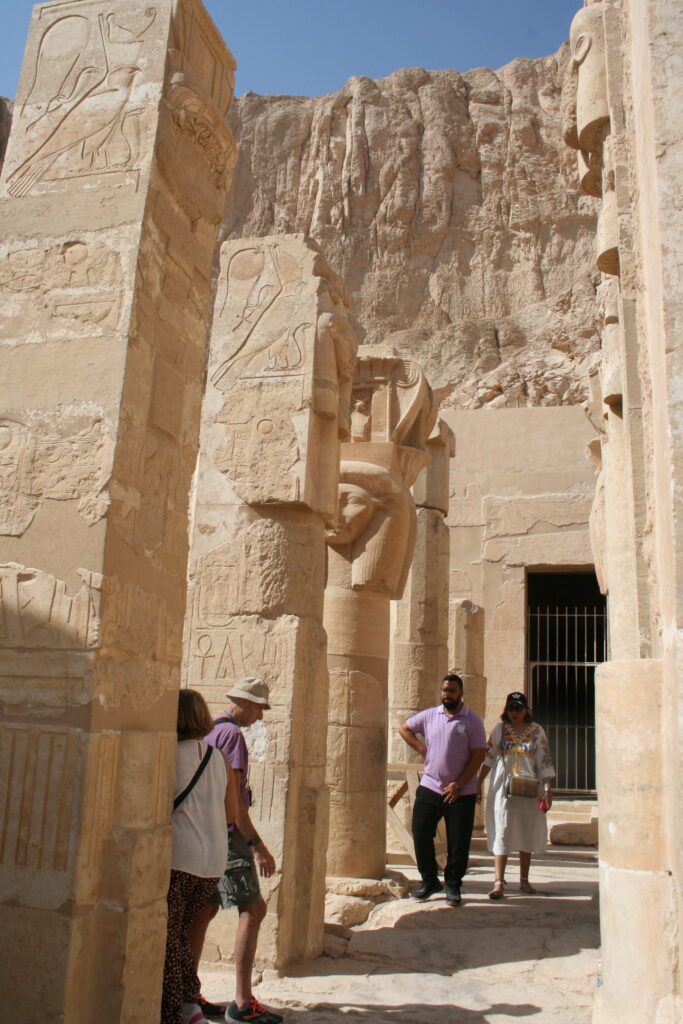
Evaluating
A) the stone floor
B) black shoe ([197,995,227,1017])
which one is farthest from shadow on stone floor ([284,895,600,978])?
black shoe ([197,995,227,1017])

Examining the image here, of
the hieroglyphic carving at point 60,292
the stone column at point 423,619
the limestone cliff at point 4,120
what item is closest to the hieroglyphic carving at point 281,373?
the hieroglyphic carving at point 60,292

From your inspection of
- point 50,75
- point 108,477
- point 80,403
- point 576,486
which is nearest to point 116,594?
point 108,477

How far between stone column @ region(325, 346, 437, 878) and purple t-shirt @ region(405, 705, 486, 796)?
642mm

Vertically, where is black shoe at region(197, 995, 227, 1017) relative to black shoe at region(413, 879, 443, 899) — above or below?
below

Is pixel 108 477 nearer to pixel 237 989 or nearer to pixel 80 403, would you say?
pixel 80 403

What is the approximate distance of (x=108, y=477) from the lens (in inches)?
120

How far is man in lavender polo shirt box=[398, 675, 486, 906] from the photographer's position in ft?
19.7

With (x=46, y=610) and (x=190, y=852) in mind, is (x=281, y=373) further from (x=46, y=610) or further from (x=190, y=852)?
(x=190, y=852)

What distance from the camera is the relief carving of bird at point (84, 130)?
3.42 m

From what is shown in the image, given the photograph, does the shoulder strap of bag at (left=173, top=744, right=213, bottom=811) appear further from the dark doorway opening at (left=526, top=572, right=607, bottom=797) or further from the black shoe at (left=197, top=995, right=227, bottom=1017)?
the dark doorway opening at (left=526, top=572, right=607, bottom=797)

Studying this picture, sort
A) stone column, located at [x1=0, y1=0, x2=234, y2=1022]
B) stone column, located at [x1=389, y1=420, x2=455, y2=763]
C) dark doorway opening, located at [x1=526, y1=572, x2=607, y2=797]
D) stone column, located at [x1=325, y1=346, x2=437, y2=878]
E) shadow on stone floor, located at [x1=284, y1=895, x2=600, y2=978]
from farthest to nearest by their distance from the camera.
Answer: dark doorway opening, located at [x1=526, y1=572, x2=607, y2=797] < stone column, located at [x1=389, y1=420, x2=455, y2=763] < stone column, located at [x1=325, y1=346, x2=437, y2=878] < shadow on stone floor, located at [x1=284, y1=895, x2=600, y2=978] < stone column, located at [x1=0, y1=0, x2=234, y2=1022]

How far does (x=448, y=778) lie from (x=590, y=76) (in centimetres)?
405

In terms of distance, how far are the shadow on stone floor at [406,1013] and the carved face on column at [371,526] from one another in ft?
10.7

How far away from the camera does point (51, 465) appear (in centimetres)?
313
